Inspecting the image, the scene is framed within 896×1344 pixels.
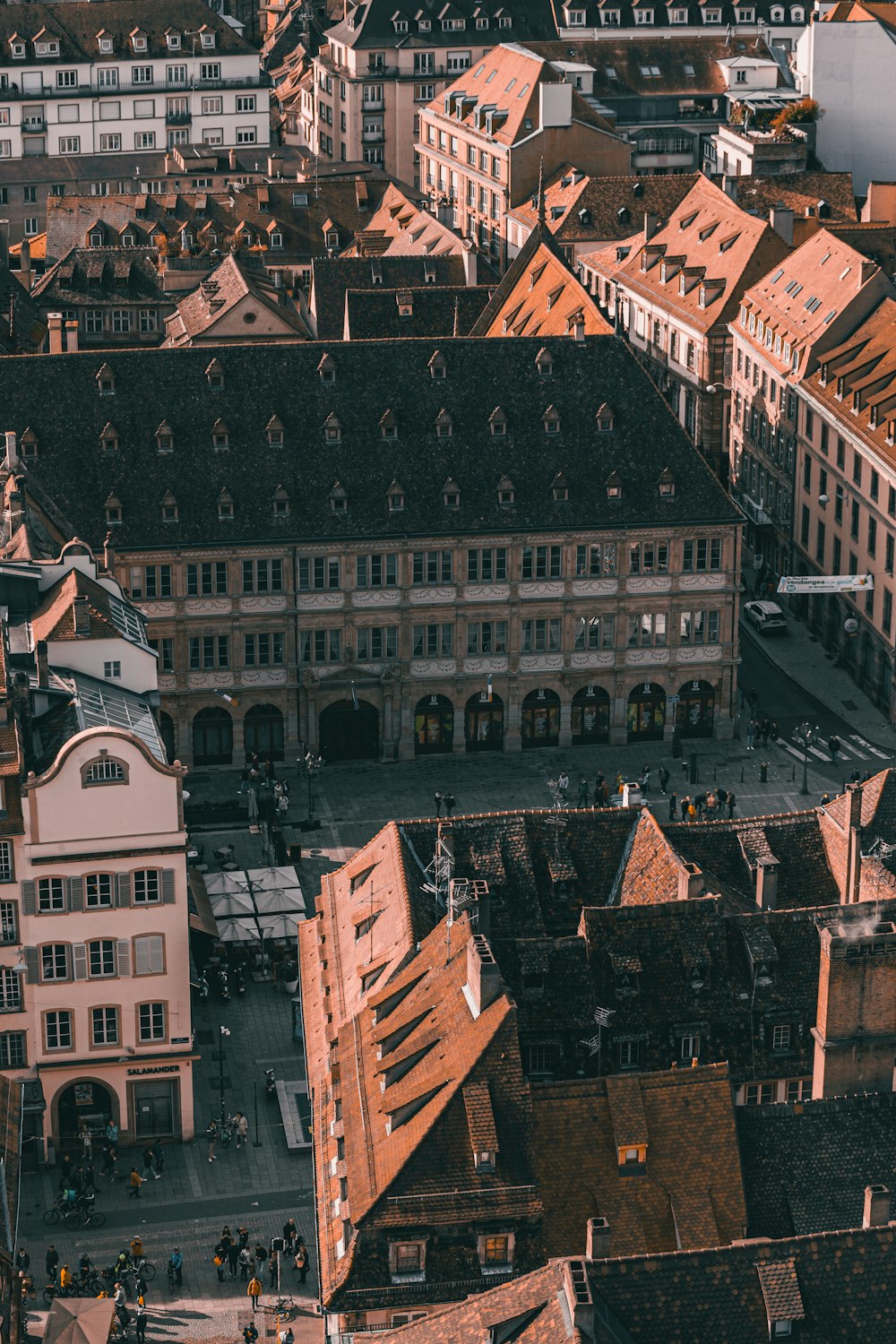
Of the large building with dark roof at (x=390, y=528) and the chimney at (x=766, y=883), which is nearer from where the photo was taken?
the chimney at (x=766, y=883)

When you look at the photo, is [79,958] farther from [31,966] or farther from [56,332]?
[56,332]

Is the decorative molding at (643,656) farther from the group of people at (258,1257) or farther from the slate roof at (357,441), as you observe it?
the group of people at (258,1257)

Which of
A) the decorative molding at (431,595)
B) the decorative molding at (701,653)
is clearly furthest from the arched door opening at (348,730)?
the decorative molding at (701,653)

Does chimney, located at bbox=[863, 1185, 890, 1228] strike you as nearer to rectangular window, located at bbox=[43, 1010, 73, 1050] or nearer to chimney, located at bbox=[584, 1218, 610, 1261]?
chimney, located at bbox=[584, 1218, 610, 1261]

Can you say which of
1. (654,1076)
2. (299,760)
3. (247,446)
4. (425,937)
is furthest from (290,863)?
(654,1076)

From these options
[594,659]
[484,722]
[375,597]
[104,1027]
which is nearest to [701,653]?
[594,659]

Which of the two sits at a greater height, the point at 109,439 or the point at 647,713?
the point at 109,439
